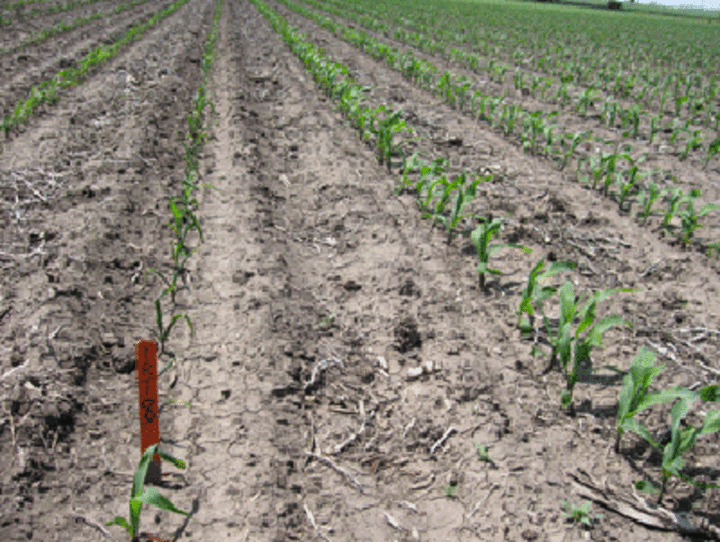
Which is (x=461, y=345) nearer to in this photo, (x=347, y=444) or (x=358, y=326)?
(x=358, y=326)

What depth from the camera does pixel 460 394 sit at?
8.67 feet

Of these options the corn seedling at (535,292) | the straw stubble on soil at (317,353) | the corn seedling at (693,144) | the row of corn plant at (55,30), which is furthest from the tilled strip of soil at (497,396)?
the row of corn plant at (55,30)

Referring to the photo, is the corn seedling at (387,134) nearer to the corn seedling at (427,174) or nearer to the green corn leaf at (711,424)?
the corn seedling at (427,174)

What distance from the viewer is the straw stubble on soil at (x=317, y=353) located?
2094mm

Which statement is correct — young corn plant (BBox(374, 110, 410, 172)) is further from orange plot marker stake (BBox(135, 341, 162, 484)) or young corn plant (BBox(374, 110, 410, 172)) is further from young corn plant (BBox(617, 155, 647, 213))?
orange plot marker stake (BBox(135, 341, 162, 484))

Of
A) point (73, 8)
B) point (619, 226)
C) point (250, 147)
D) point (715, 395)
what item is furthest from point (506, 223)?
point (73, 8)

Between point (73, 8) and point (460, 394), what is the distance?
22.3m

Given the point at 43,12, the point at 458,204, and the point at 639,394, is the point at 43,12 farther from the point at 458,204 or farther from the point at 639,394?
the point at 639,394

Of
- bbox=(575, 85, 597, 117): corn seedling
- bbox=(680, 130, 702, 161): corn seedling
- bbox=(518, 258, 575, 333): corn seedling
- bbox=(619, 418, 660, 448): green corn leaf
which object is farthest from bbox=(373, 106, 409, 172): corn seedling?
bbox=(619, 418, 660, 448): green corn leaf

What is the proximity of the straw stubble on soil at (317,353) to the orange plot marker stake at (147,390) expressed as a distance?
14.1 inches

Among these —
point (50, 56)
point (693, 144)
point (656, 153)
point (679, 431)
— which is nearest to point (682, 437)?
point (679, 431)

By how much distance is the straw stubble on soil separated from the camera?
2094 mm

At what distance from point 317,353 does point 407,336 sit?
513mm

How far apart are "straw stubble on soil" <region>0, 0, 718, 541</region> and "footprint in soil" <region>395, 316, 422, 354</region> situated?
0.04 feet
